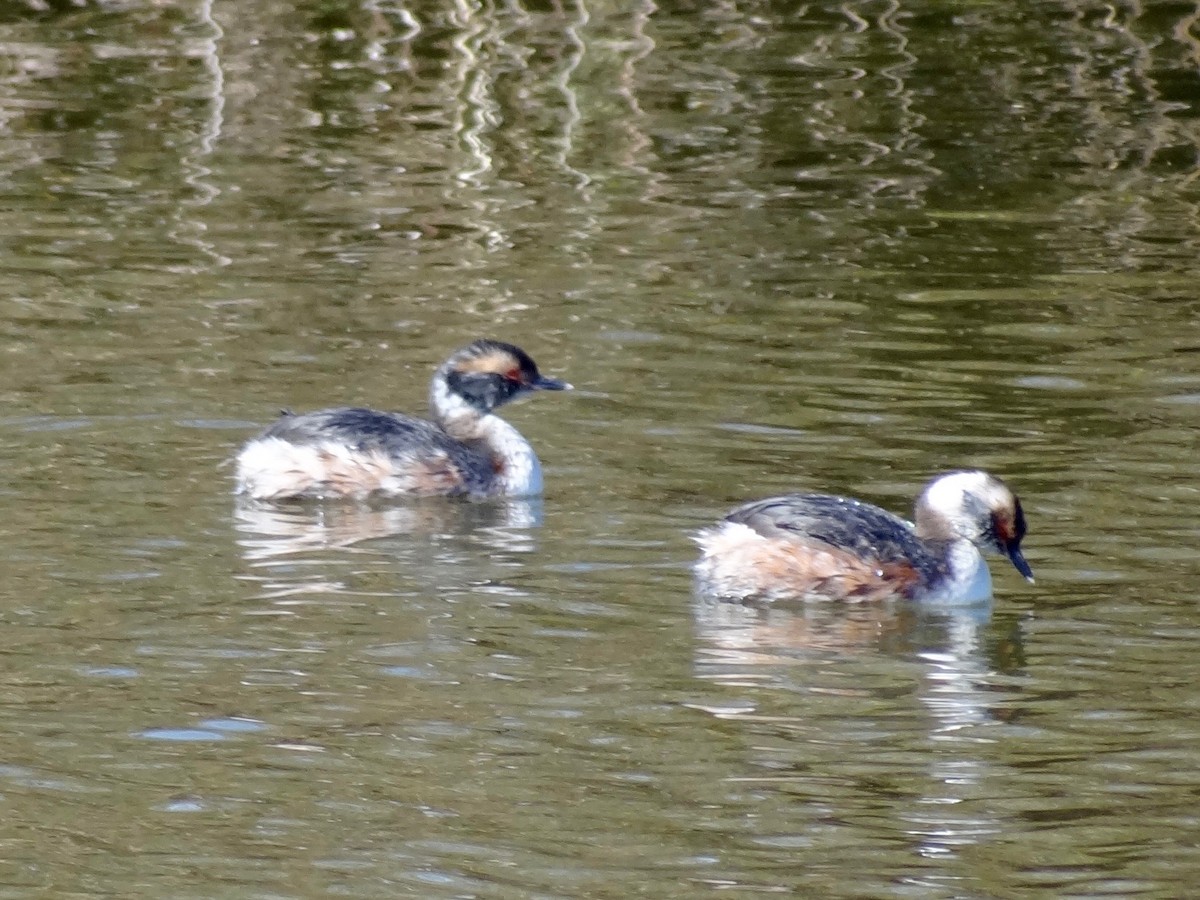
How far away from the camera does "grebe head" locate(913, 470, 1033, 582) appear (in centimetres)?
984

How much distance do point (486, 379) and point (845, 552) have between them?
Answer: 2949mm

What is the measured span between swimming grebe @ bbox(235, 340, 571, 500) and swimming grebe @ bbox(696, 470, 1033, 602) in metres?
1.87

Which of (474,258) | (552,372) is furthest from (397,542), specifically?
(474,258)

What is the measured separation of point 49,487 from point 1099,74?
15.7 m

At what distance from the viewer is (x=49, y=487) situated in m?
10.8

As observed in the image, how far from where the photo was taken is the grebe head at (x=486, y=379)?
12070 mm

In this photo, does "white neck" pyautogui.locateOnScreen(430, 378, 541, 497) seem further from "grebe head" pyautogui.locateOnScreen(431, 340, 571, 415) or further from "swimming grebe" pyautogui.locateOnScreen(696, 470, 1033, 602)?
"swimming grebe" pyautogui.locateOnScreen(696, 470, 1033, 602)

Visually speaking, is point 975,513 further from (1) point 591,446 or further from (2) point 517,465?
(1) point 591,446

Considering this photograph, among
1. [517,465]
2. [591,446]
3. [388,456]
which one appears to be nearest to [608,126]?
[591,446]

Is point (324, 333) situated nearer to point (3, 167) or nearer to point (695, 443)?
point (695, 443)

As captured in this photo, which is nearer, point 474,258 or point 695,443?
point 695,443

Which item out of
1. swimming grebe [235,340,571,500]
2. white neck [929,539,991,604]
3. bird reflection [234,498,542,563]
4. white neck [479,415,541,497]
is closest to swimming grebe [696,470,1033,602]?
white neck [929,539,991,604]

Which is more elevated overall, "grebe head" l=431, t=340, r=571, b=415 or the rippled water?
"grebe head" l=431, t=340, r=571, b=415

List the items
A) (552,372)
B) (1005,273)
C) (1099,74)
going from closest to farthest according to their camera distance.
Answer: (552,372) → (1005,273) → (1099,74)
